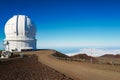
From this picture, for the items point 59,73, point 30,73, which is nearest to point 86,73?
point 59,73

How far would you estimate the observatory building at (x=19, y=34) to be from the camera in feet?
198

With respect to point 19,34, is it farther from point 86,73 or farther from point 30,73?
point 86,73

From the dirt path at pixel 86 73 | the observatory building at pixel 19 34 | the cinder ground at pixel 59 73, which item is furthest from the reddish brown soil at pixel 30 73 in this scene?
the observatory building at pixel 19 34

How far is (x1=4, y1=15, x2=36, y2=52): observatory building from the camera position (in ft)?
198

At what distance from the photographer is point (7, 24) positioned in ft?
209

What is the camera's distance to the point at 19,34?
6081 centimetres

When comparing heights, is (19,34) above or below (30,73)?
above

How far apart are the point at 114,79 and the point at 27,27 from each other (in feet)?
160

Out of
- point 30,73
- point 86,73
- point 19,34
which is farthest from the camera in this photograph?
point 19,34

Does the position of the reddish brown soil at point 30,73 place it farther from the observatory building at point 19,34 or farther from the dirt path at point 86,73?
the observatory building at point 19,34

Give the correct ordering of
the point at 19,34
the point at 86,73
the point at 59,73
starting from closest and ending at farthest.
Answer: the point at 86,73 → the point at 59,73 → the point at 19,34

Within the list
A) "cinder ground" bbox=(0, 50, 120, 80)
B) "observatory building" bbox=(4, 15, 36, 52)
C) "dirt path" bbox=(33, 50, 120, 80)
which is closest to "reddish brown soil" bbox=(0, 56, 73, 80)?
"cinder ground" bbox=(0, 50, 120, 80)

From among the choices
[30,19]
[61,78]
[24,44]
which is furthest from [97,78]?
[30,19]

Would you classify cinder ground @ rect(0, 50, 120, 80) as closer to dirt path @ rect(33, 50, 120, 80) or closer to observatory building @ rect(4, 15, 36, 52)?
dirt path @ rect(33, 50, 120, 80)
